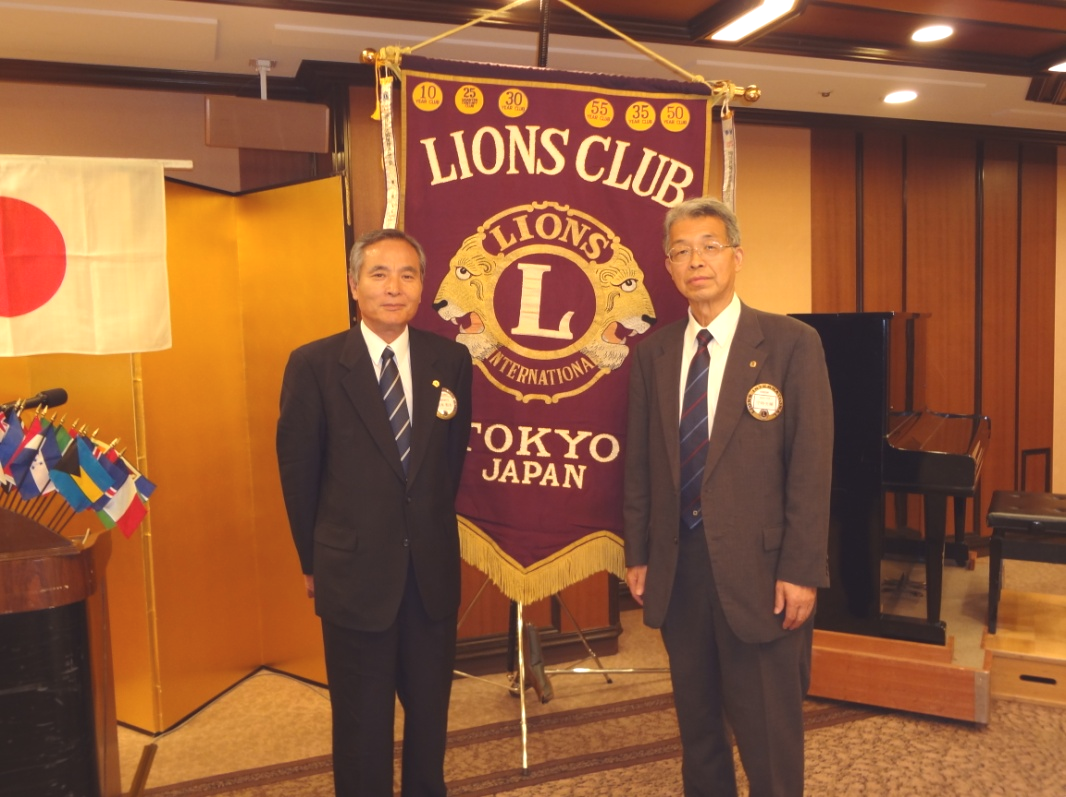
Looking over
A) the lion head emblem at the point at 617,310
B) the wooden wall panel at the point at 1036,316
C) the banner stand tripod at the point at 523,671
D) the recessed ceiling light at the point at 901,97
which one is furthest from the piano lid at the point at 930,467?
the wooden wall panel at the point at 1036,316

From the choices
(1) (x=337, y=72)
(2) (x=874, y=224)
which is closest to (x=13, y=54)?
(1) (x=337, y=72)

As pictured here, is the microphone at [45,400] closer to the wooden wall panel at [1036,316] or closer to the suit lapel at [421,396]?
the suit lapel at [421,396]

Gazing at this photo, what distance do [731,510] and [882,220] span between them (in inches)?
151

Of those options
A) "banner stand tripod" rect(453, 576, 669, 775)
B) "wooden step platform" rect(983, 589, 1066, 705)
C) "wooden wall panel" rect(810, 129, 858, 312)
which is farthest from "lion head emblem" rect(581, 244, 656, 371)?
"wooden wall panel" rect(810, 129, 858, 312)

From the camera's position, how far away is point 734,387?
6.65ft

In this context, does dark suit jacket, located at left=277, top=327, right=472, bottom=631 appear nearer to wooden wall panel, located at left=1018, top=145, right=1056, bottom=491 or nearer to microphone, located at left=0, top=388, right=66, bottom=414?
microphone, located at left=0, top=388, right=66, bottom=414

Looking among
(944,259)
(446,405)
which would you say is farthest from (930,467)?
(944,259)

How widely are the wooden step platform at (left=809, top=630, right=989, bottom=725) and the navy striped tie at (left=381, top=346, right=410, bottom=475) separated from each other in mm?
2082

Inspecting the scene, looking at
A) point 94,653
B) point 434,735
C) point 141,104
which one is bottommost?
point 434,735

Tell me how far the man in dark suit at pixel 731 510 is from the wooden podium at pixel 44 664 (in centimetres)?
134

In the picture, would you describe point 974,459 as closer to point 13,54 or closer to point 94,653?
point 94,653

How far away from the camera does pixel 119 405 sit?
320 cm

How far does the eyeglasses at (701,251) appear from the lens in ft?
6.78

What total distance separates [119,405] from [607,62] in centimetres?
254
